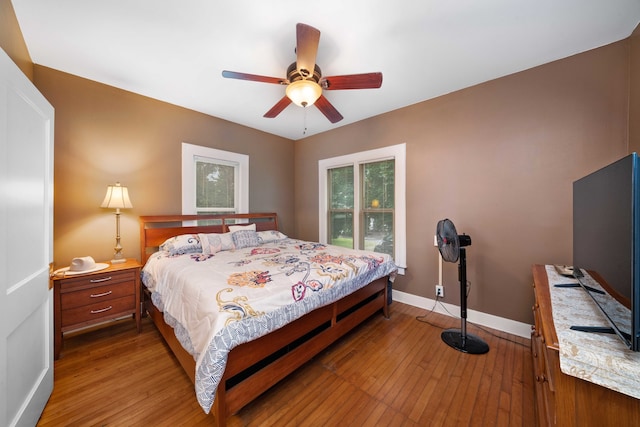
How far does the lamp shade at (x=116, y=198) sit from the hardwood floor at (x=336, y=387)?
1.34 metres

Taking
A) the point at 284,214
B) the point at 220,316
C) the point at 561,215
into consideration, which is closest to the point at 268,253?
the point at 220,316

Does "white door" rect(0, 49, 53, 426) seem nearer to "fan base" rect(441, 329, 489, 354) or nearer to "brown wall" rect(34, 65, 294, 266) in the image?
"brown wall" rect(34, 65, 294, 266)

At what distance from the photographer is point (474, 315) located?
2525 millimetres

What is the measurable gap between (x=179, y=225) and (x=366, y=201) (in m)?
2.76

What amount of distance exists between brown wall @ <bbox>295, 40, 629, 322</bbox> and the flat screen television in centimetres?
97

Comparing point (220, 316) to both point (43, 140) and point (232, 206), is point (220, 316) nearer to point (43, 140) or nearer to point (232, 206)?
point (43, 140)

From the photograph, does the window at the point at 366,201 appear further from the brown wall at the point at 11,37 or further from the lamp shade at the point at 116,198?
the brown wall at the point at 11,37

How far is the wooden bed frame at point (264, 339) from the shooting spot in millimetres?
1322

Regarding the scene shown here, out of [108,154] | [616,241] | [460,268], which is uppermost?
[108,154]

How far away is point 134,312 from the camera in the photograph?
91.8 inches

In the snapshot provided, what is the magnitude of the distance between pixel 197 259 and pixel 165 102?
217 cm

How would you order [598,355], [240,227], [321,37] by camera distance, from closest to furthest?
[598,355] → [321,37] → [240,227]

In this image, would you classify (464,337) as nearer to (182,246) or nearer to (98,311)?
(182,246)

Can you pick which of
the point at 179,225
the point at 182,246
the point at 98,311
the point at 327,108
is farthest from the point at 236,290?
the point at 179,225
